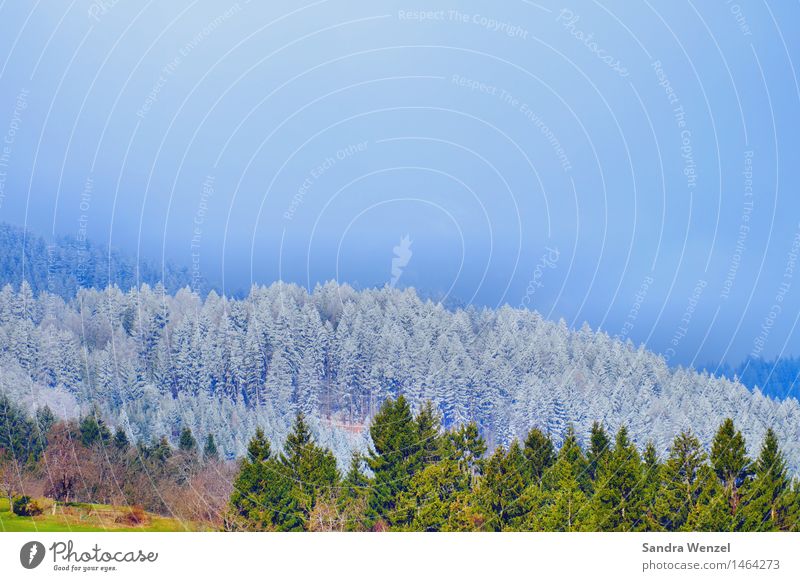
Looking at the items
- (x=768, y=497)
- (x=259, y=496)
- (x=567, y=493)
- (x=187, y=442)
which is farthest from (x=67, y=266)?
(x=768, y=497)

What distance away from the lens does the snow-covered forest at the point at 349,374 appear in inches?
1078

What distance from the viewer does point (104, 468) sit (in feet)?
79.2

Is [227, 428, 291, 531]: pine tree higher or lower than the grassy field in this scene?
higher

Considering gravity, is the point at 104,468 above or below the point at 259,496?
below

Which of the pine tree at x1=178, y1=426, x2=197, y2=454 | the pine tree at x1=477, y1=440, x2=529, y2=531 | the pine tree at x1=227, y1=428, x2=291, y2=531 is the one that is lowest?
the pine tree at x1=178, y1=426, x2=197, y2=454

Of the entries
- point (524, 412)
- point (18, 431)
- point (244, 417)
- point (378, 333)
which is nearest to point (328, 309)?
point (378, 333)

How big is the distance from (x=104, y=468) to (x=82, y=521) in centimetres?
324

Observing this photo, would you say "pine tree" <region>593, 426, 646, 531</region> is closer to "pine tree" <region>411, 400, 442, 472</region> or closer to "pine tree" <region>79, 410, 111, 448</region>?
"pine tree" <region>411, 400, 442, 472</region>

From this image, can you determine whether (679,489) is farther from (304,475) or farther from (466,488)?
(304,475)

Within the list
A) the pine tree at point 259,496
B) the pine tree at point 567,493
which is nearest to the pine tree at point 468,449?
the pine tree at point 567,493
